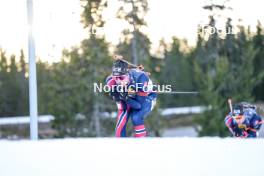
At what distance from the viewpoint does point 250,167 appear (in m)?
4.26

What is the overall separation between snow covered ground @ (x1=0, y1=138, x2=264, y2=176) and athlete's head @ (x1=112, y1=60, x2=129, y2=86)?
174cm

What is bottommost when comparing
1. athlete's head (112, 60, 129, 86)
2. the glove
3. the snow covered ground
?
the snow covered ground

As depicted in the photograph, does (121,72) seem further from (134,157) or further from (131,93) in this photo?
(134,157)

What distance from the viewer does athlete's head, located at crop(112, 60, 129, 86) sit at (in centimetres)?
611

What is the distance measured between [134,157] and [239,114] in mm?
2303

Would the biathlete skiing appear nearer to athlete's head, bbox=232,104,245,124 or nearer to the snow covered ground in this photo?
athlete's head, bbox=232,104,245,124

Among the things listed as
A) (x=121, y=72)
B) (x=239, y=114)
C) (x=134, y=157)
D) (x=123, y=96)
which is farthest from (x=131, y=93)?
(x=134, y=157)

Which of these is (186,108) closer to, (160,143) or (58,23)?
(58,23)

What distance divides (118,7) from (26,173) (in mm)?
3673

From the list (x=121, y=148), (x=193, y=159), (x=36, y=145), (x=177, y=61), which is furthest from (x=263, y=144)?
(x=177, y=61)

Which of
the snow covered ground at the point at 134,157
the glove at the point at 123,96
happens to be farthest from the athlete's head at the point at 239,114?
the snow covered ground at the point at 134,157

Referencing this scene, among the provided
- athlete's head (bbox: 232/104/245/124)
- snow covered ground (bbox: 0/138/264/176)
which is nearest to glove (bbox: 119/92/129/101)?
athlete's head (bbox: 232/104/245/124)

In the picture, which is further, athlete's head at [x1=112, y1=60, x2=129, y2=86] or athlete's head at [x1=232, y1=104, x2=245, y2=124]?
athlete's head at [x1=232, y1=104, x2=245, y2=124]

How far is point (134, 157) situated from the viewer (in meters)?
4.39
